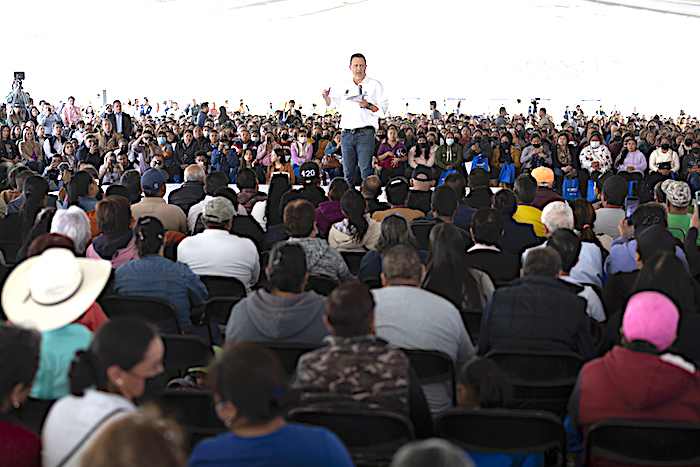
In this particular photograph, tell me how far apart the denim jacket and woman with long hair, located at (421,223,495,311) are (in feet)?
4.34

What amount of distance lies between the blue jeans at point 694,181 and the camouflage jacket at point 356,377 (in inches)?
380

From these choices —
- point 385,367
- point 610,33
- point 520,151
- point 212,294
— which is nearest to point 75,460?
point 385,367

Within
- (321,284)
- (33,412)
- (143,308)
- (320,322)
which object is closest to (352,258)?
(321,284)

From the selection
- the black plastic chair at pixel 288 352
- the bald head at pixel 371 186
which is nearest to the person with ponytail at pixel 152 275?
the black plastic chair at pixel 288 352

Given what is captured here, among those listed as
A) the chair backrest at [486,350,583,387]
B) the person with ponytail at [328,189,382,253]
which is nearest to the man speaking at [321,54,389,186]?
the person with ponytail at [328,189,382,253]

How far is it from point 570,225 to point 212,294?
2.48 meters

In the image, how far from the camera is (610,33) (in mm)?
28562

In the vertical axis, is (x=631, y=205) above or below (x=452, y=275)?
above

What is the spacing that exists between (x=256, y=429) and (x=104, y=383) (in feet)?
1.95

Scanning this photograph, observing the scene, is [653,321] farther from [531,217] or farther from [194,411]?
[531,217]

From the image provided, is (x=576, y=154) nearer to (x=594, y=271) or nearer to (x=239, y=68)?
(x=594, y=271)

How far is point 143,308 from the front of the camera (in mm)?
3172

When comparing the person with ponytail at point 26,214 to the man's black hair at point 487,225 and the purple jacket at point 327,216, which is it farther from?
the man's black hair at point 487,225

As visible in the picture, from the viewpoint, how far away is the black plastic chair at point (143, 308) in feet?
10.3
